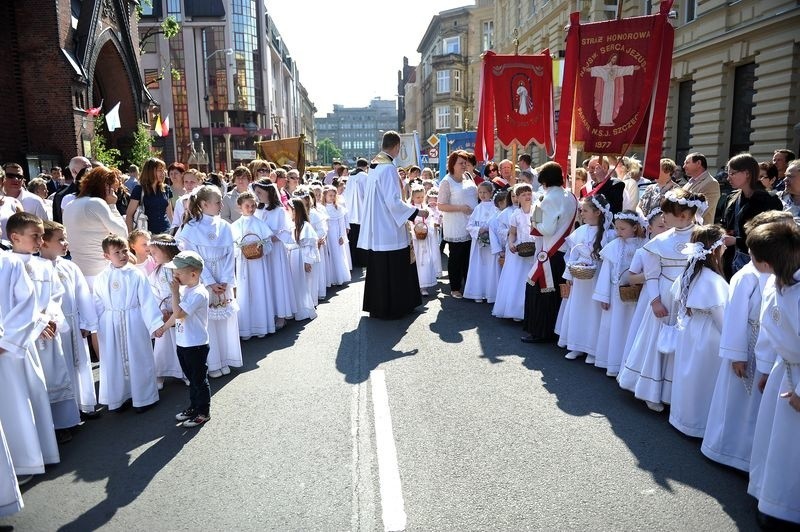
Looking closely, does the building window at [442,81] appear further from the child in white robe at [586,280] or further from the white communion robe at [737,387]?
the white communion robe at [737,387]

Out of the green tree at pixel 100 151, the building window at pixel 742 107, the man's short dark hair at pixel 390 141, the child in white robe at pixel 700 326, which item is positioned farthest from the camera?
the green tree at pixel 100 151

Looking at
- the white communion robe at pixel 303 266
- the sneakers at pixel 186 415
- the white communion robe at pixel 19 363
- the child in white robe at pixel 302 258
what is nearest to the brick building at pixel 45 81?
the child in white robe at pixel 302 258

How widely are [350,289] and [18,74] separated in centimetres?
1489

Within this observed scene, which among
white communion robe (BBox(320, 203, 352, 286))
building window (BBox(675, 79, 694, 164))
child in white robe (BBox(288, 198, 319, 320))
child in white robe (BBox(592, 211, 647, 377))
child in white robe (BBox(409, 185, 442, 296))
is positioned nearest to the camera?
child in white robe (BBox(592, 211, 647, 377))

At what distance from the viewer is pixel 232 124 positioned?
70.6 meters

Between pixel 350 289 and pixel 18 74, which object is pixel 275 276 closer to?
pixel 350 289

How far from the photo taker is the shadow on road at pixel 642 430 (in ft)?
12.2

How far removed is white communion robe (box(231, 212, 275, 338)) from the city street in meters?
1.23

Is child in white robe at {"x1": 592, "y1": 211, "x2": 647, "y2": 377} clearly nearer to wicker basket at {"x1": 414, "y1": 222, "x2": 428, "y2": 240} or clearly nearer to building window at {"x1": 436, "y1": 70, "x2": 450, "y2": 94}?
wicker basket at {"x1": 414, "y1": 222, "x2": 428, "y2": 240}

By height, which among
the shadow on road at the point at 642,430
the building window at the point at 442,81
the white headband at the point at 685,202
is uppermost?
the building window at the point at 442,81

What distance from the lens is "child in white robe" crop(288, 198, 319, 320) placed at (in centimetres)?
829

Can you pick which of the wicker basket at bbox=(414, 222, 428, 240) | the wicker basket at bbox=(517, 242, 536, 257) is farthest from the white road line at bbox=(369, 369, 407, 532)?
the wicker basket at bbox=(414, 222, 428, 240)

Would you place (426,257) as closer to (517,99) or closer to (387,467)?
(517,99)

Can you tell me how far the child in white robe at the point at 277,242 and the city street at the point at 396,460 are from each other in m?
1.65
